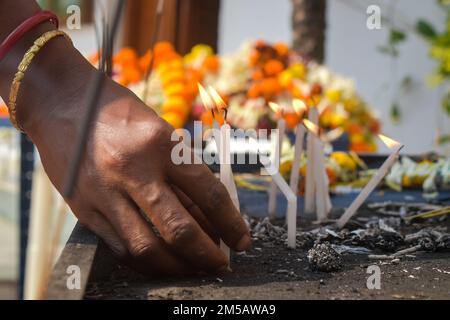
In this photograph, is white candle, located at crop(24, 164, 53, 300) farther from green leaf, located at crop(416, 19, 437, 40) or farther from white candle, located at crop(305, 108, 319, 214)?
green leaf, located at crop(416, 19, 437, 40)

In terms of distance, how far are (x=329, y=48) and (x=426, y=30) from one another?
134cm

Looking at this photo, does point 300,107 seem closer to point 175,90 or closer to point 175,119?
point 175,119

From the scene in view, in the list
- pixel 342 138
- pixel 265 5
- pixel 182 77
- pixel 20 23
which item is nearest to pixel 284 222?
pixel 20 23

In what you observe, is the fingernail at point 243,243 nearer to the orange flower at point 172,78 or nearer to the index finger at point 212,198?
the index finger at point 212,198

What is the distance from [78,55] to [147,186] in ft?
1.13

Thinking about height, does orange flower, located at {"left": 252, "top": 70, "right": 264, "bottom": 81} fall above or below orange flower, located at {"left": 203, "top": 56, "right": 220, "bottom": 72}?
below

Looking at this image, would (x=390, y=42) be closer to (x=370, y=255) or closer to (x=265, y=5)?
(x=265, y=5)

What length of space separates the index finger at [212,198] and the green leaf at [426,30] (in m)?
4.67

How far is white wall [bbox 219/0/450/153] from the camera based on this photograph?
20.4ft

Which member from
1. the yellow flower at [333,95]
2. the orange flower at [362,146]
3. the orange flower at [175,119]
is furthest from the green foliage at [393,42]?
the orange flower at [175,119]

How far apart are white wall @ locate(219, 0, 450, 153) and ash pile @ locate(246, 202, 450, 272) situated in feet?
14.7

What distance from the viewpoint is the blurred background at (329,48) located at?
4.96m

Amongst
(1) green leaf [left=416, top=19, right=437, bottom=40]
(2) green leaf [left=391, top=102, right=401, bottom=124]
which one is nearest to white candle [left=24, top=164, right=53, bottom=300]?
(1) green leaf [left=416, top=19, right=437, bottom=40]

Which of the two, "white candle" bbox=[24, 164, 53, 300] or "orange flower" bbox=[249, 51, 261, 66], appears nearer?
"white candle" bbox=[24, 164, 53, 300]
